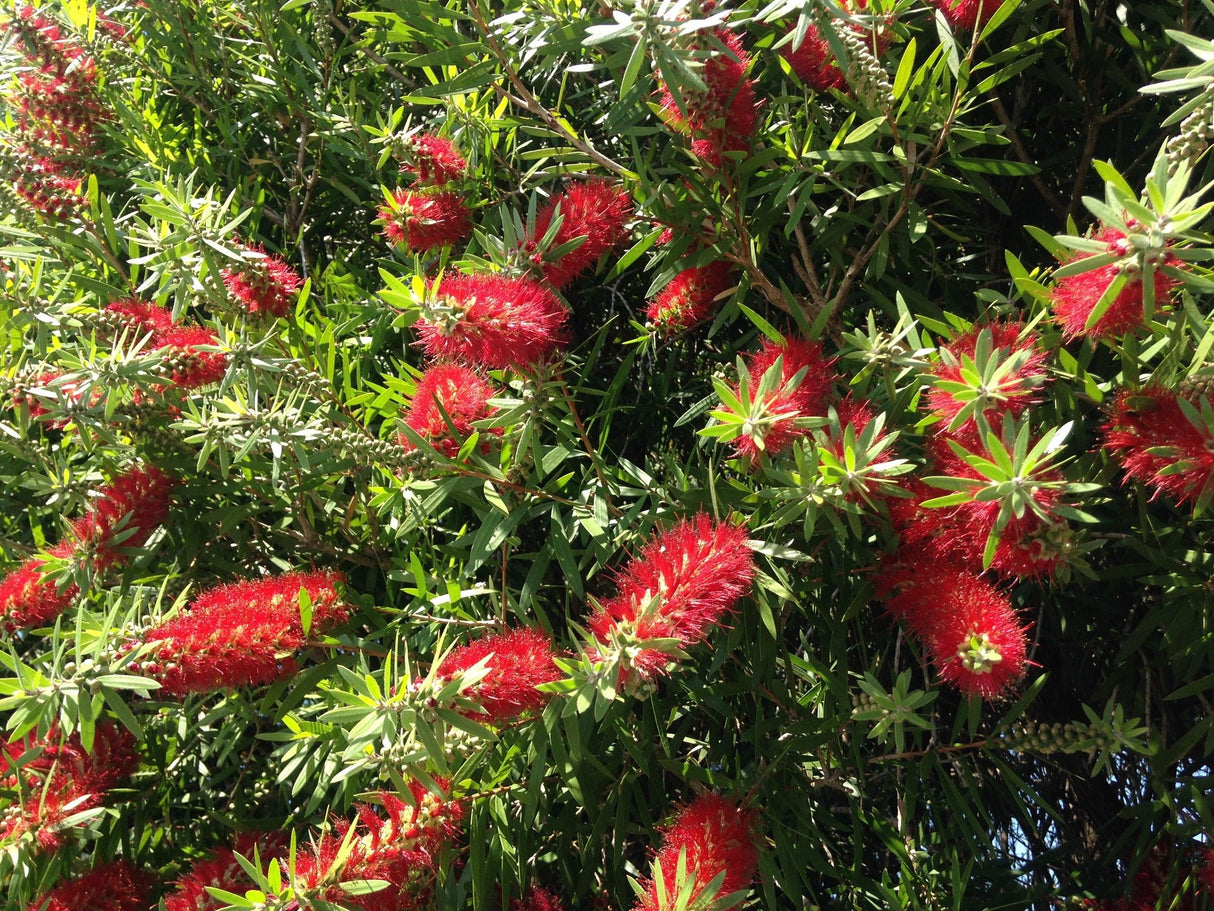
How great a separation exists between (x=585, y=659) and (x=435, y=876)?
1.50 feet

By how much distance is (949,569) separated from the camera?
1137 mm

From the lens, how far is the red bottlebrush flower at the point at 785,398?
3.51ft

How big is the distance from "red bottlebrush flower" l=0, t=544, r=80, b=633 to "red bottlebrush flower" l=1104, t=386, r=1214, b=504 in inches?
54.7

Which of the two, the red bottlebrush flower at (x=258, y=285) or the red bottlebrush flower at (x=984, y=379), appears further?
the red bottlebrush flower at (x=258, y=285)

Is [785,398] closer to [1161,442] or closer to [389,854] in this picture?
[1161,442]

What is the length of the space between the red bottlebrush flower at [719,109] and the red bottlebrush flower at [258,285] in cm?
56

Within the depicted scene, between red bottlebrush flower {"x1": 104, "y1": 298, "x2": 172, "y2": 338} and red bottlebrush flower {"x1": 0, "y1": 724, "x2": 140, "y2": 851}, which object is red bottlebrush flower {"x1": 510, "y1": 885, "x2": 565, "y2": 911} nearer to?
red bottlebrush flower {"x1": 0, "y1": 724, "x2": 140, "y2": 851}

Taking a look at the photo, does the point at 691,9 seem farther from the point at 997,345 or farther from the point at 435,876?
the point at 435,876

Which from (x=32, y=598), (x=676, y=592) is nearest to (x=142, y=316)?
(x=32, y=598)

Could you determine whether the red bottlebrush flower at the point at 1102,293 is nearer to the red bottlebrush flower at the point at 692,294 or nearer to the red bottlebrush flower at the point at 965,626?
the red bottlebrush flower at the point at 965,626

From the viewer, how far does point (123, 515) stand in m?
1.47

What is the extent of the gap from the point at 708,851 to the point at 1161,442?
661mm

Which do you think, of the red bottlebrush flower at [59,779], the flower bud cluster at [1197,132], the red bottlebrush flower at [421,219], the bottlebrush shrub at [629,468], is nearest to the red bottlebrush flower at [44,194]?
the bottlebrush shrub at [629,468]

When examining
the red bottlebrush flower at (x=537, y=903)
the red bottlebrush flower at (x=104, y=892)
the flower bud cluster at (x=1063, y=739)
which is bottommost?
the red bottlebrush flower at (x=537, y=903)
